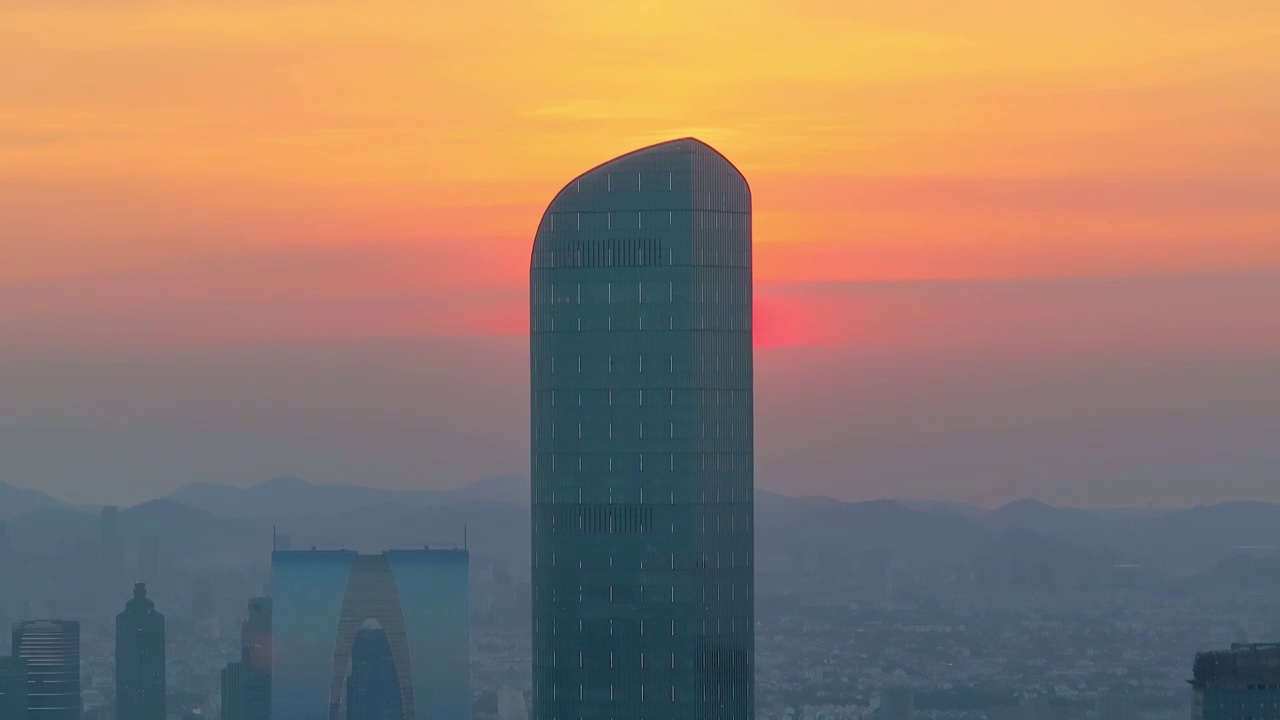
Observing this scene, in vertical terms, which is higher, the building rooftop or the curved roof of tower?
the curved roof of tower

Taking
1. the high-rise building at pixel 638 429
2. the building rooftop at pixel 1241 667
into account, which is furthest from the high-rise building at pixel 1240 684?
the high-rise building at pixel 638 429

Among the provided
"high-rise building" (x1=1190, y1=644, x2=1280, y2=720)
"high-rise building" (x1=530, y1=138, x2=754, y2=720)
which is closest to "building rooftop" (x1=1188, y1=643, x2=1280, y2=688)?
"high-rise building" (x1=1190, y1=644, x2=1280, y2=720)

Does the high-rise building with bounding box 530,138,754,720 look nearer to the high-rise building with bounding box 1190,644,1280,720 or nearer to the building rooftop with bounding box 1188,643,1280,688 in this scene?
the high-rise building with bounding box 1190,644,1280,720

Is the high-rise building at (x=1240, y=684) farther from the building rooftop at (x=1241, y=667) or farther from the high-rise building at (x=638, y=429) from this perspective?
the high-rise building at (x=638, y=429)

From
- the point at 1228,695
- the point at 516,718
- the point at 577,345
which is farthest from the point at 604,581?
the point at 516,718

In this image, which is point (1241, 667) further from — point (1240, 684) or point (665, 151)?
point (665, 151)

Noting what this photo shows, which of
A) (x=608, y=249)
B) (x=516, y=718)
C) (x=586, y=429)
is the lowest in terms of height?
(x=516, y=718)

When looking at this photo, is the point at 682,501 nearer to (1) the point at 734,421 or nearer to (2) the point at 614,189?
(1) the point at 734,421
